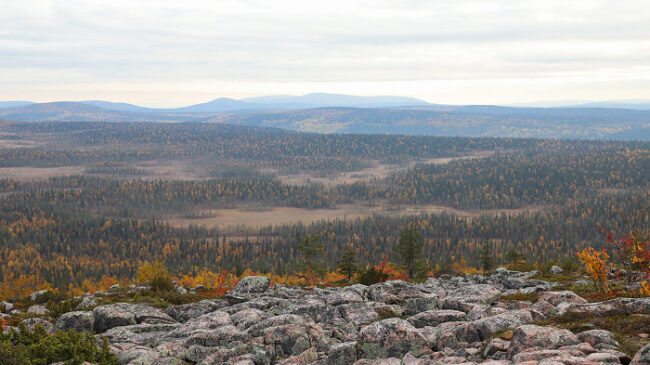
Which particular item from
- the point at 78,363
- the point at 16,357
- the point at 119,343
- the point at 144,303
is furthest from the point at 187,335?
the point at 144,303

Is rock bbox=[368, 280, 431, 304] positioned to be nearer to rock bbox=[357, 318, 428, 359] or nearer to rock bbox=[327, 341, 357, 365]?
rock bbox=[357, 318, 428, 359]

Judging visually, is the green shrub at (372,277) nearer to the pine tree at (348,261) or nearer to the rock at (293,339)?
the pine tree at (348,261)

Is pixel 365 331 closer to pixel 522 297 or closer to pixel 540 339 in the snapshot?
pixel 540 339

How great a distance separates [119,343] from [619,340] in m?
34.0

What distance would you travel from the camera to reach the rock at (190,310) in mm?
46375

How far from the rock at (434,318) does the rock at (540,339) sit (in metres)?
11.3

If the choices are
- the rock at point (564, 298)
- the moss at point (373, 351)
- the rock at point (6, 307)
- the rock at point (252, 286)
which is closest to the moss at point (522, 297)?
the rock at point (564, 298)

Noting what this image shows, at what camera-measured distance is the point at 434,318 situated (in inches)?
1479

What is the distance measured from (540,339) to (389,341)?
374 inches

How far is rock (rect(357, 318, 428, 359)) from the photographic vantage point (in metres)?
30.1

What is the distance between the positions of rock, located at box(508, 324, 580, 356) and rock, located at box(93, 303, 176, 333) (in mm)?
32186

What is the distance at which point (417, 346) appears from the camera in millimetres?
30141

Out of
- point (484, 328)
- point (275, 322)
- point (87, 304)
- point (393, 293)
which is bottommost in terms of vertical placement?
point (87, 304)

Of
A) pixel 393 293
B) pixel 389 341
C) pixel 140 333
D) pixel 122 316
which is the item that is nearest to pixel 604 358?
pixel 389 341
